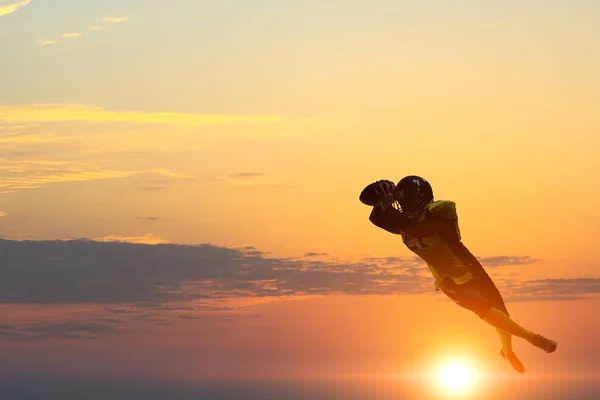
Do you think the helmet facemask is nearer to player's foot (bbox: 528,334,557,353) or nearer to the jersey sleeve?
the jersey sleeve

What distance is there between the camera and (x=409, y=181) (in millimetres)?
29531

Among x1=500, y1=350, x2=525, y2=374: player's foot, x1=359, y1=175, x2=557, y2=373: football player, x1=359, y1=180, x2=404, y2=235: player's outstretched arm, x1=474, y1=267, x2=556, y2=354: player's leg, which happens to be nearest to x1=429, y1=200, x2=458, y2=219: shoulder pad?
x1=359, y1=175, x2=557, y2=373: football player

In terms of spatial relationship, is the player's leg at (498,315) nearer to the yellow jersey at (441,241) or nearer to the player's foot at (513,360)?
the yellow jersey at (441,241)

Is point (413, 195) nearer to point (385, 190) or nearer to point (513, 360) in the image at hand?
point (385, 190)

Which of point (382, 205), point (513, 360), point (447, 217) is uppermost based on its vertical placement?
point (382, 205)

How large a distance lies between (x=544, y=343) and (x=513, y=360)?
2.20 metres

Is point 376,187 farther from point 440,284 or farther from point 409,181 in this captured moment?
point 440,284

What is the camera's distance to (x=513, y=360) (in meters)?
32.0

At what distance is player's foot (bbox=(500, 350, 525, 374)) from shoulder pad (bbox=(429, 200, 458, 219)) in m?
4.56

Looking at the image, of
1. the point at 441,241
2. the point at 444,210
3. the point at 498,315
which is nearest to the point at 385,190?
the point at 444,210

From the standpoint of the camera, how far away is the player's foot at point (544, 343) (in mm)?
29875

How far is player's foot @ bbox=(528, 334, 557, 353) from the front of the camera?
29875mm

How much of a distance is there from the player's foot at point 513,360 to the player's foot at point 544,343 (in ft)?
5.58

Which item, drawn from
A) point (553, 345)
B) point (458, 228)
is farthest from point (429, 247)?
point (553, 345)
